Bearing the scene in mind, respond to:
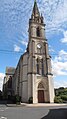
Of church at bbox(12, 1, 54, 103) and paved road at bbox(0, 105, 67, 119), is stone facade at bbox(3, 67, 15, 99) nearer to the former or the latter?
church at bbox(12, 1, 54, 103)

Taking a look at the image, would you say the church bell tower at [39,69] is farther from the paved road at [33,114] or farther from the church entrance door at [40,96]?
the paved road at [33,114]

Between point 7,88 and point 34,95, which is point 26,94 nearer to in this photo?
point 34,95

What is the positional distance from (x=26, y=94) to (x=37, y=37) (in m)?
14.4

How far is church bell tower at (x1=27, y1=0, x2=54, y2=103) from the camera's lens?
95.5 feet

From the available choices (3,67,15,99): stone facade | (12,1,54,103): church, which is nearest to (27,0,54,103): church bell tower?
Result: (12,1,54,103): church

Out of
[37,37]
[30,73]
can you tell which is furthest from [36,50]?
[30,73]

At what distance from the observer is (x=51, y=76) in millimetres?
30812

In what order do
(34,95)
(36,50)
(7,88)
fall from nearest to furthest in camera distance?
(34,95), (36,50), (7,88)

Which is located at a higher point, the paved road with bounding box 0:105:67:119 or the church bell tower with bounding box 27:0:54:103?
the church bell tower with bounding box 27:0:54:103

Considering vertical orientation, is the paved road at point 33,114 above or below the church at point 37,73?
below

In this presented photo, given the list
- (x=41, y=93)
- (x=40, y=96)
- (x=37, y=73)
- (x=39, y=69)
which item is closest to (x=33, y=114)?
(x=40, y=96)

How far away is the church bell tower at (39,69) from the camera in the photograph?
29.1 meters

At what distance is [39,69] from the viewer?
31234 millimetres

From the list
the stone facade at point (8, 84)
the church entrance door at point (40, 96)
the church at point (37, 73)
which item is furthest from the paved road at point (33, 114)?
the stone facade at point (8, 84)
